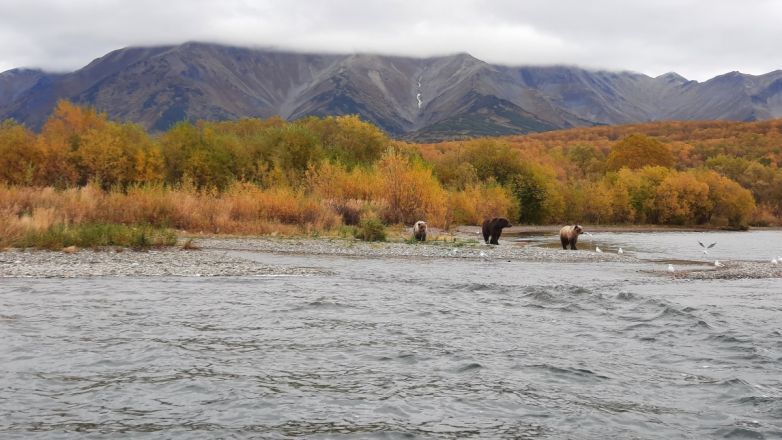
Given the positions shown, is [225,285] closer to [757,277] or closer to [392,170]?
[757,277]

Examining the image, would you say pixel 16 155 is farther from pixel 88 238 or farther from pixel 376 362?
pixel 376 362

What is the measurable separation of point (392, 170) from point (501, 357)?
36.5m

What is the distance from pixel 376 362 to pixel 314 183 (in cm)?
3880

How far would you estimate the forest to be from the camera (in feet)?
127

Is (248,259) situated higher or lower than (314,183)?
lower

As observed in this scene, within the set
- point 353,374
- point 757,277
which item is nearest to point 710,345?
point 353,374

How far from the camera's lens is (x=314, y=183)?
164 ft

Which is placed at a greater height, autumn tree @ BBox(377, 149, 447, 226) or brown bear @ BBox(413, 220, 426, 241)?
autumn tree @ BBox(377, 149, 447, 226)

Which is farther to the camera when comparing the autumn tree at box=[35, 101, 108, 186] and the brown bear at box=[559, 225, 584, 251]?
the autumn tree at box=[35, 101, 108, 186]

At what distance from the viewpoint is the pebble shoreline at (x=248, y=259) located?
73.9 ft

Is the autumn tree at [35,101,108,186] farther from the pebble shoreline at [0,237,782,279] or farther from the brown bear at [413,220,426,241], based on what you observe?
the brown bear at [413,220,426,241]

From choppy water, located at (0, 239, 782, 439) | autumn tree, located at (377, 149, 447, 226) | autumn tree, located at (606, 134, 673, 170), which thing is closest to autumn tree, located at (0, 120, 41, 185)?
autumn tree, located at (377, 149, 447, 226)

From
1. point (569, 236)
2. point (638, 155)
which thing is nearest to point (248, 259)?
point (569, 236)

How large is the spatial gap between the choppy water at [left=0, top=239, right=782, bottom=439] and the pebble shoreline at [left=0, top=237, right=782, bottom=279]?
2236mm
